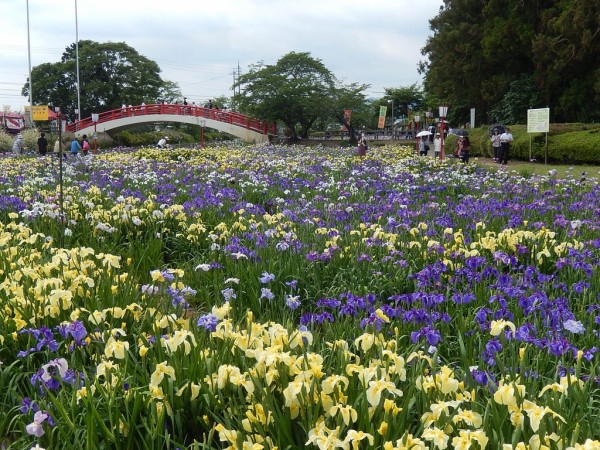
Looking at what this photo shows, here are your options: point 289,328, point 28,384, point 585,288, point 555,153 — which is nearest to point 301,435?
point 289,328

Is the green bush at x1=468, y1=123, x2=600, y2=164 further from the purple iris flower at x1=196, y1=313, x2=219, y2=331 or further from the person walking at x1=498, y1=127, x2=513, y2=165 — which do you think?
the purple iris flower at x1=196, y1=313, x2=219, y2=331

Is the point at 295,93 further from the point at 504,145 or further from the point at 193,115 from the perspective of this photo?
the point at 504,145

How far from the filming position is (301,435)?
2.02m

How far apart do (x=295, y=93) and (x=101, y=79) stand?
28410mm

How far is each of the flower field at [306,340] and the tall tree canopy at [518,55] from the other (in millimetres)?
22207

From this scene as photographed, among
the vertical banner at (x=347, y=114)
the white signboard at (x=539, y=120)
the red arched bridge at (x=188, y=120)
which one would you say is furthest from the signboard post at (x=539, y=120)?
the red arched bridge at (x=188, y=120)

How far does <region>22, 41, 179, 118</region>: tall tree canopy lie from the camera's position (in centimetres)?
5709

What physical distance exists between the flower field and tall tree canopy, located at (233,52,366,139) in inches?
1282

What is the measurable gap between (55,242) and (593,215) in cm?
583

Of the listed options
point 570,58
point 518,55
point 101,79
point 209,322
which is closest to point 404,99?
point 101,79

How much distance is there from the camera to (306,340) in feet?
8.16

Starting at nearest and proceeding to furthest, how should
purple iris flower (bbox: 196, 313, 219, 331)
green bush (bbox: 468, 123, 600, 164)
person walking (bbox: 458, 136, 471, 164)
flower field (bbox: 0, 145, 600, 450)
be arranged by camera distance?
1. flower field (bbox: 0, 145, 600, 450)
2. purple iris flower (bbox: 196, 313, 219, 331)
3. person walking (bbox: 458, 136, 471, 164)
4. green bush (bbox: 468, 123, 600, 164)

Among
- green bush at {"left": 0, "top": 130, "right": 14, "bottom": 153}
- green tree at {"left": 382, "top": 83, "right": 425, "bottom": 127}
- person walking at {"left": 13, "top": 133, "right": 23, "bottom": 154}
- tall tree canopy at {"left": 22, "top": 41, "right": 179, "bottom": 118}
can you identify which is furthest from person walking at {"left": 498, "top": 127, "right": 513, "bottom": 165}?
green tree at {"left": 382, "top": 83, "right": 425, "bottom": 127}

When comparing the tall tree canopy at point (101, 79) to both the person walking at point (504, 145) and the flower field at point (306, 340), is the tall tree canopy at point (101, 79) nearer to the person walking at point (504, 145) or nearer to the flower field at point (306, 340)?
the person walking at point (504, 145)
